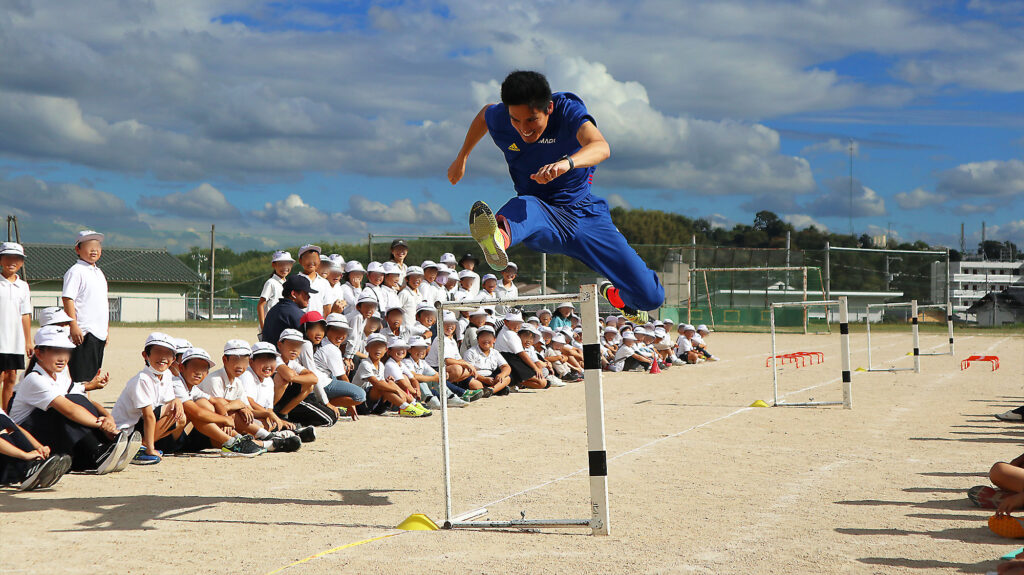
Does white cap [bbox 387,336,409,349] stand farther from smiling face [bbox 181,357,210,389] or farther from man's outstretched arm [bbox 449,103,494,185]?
man's outstretched arm [bbox 449,103,494,185]

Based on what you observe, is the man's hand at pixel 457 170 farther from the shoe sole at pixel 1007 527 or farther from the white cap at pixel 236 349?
the shoe sole at pixel 1007 527

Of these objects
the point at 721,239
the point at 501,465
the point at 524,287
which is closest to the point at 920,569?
the point at 501,465

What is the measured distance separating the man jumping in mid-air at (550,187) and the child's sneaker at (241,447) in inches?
125

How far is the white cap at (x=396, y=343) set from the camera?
11141mm

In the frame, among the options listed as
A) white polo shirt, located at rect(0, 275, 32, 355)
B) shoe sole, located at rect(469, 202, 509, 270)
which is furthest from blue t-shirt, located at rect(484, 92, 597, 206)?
white polo shirt, located at rect(0, 275, 32, 355)

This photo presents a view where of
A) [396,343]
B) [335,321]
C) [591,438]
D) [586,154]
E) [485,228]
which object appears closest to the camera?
[591,438]

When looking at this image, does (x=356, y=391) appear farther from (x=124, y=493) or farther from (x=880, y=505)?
(x=880, y=505)

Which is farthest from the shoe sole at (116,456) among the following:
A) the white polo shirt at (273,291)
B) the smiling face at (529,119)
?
the smiling face at (529,119)

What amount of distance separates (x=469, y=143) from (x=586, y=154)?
137cm

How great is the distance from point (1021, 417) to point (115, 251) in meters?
58.0

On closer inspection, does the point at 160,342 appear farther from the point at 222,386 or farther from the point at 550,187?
the point at 550,187

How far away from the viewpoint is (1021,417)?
32.8 ft

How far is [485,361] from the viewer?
529 inches

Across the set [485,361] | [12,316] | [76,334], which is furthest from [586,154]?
[485,361]
